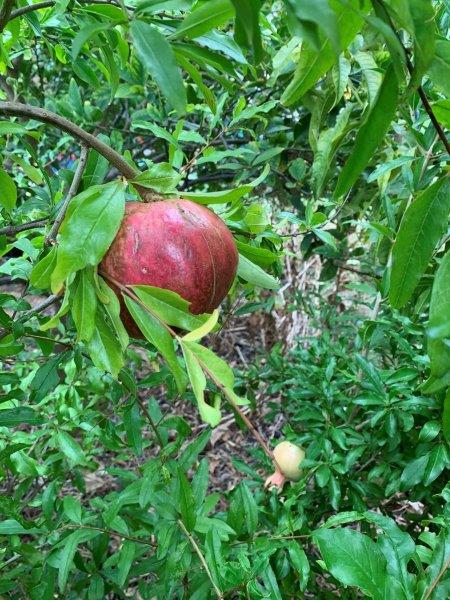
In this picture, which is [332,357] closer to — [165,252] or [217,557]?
[217,557]

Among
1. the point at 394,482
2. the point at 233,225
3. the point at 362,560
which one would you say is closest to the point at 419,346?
the point at 394,482

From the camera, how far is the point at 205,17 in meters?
0.56

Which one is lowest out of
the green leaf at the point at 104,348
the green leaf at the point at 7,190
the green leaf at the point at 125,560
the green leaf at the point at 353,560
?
the green leaf at the point at 125,560

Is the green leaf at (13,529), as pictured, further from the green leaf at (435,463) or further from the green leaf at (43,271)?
the green leaf at (435,463)

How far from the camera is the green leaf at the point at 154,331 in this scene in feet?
2.19

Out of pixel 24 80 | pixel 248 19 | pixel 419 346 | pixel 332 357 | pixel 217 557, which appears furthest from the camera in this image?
pixel 24 80

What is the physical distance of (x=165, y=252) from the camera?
70 centimetres

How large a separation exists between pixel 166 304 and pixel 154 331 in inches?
1.3

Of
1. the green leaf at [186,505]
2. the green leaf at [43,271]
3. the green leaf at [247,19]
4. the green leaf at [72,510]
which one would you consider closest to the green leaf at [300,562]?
the green leaf at [186,505]

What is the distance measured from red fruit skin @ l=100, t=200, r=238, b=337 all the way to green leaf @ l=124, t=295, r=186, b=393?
0.13 ft

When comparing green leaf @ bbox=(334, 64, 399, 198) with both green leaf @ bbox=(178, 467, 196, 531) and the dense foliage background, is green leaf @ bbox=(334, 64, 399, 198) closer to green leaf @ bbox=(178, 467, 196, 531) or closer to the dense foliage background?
the dense foliage background

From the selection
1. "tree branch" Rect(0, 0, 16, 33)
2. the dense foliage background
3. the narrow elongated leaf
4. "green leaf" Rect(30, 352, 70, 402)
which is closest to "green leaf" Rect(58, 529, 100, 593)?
the dense foliage background

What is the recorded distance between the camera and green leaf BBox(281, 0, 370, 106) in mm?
518

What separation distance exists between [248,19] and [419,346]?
4.29 ft
